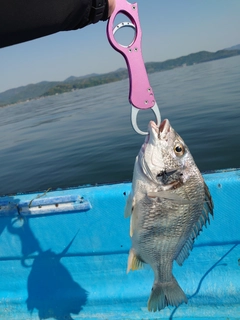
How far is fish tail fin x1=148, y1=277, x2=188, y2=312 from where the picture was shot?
2.18 meters

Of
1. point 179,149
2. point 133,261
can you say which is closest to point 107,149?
point 133,261

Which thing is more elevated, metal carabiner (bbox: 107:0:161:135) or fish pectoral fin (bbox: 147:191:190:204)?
metal carabiner (bbox: 107:0:161:135)

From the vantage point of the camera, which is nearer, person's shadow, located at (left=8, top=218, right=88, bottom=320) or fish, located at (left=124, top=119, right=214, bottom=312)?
fish, located at (left=124, top=119, right=214, bottom=312)

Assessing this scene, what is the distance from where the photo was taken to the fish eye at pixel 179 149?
205 centimetres

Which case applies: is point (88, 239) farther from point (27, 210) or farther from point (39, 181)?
point (39, 181)

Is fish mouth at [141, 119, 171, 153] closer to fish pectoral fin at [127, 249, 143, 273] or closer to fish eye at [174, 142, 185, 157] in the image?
fish eye at [174, 142, 185, 157]

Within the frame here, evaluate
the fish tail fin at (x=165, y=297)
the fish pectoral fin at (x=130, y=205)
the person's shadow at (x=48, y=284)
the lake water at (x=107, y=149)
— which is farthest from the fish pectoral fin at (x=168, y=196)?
the lake water at (x=107, y=149)

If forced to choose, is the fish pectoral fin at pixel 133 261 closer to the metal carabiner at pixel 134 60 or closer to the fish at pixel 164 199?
the fish at pixel 164 199

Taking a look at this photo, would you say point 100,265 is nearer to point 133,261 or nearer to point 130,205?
point 133,261

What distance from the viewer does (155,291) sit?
220cm

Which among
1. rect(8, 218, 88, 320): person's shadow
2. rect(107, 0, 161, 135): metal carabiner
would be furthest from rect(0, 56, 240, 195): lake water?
rect(107, 0, 161, 135): metal carabiner

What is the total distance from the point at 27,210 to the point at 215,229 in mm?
2217

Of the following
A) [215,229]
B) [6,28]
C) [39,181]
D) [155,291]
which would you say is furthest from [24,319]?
[39,181]

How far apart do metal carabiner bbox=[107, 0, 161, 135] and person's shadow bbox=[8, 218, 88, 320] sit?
233 cm
